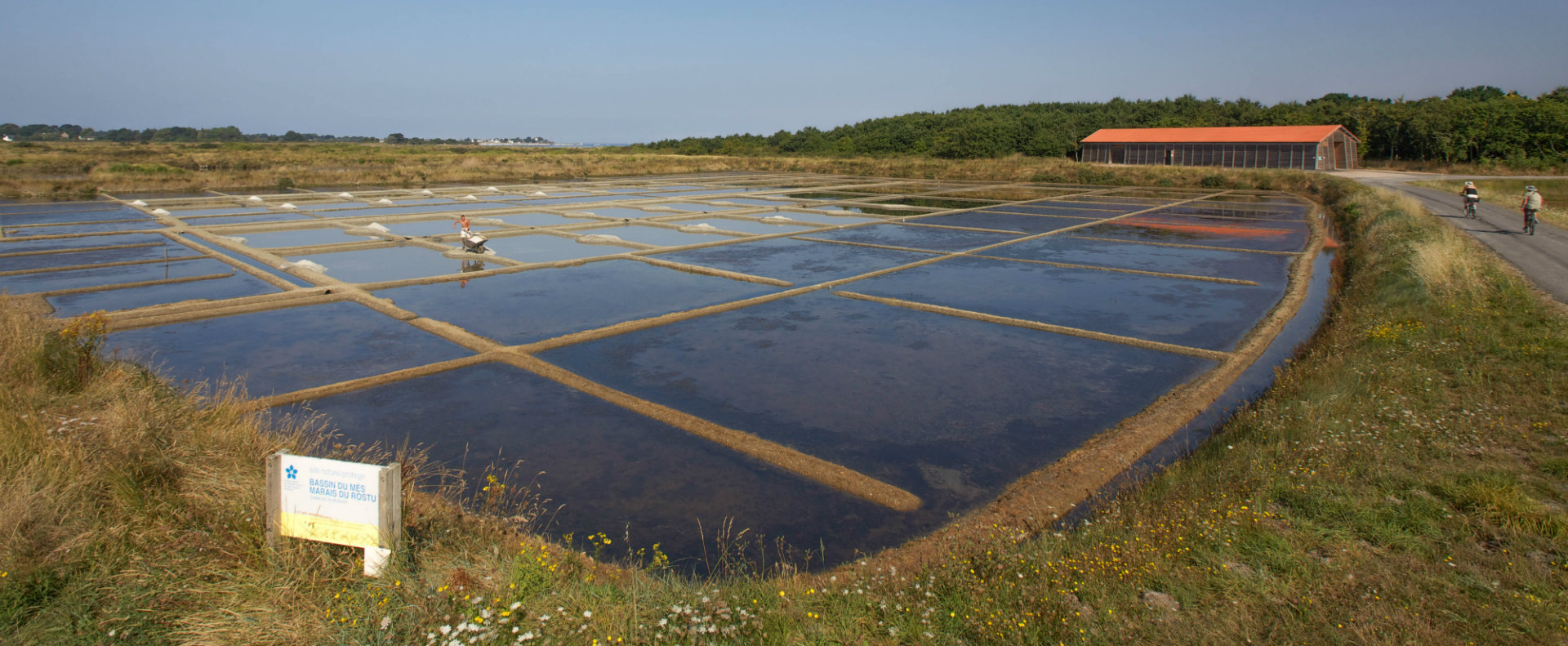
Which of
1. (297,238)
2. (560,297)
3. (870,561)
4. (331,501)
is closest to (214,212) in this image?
(297,238)

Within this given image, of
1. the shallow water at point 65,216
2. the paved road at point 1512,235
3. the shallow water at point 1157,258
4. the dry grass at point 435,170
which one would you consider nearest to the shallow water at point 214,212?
the shallow water at point 65,216

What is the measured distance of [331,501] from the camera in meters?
3.54

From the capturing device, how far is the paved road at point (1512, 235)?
1109 cm

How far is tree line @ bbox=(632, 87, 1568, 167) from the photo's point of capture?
4288 centimetres

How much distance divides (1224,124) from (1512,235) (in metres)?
52.7

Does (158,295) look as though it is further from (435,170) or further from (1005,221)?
(435,170)

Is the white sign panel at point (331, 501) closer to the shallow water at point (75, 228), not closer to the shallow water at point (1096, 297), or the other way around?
the shallow water at point (1096, 297)

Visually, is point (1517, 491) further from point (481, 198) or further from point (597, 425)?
point (481, 198)

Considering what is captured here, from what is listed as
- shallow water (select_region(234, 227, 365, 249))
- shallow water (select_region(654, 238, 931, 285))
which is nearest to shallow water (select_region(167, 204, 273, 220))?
shallow water (select_region(234, 227, 365, 249))

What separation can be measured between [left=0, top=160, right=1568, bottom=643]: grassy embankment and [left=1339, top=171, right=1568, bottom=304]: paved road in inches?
271

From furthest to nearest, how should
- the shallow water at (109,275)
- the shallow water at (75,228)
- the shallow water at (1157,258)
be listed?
the shallow water at (75,228), the shallow water at (1157,258), the shallow water at (109,275)

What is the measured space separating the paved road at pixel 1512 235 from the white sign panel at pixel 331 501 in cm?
1244

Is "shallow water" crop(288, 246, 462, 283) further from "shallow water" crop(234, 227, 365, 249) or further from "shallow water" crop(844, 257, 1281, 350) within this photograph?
"shallow water" crop(844, 257, 1281, 350)

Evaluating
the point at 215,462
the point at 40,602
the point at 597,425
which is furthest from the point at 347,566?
the point at 597,425
